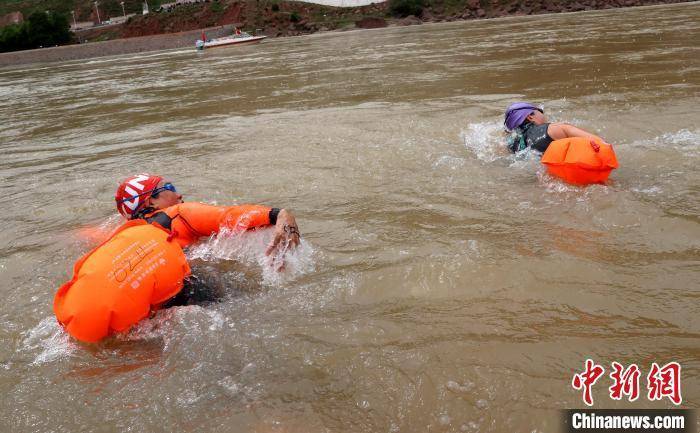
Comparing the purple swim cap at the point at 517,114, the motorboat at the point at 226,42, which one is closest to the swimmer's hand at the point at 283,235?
the purple swim cap at the point at 517,114

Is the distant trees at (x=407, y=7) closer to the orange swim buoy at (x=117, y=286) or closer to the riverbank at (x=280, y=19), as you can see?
the riverbank at (x=280, y=19)

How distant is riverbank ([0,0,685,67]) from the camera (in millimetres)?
47656

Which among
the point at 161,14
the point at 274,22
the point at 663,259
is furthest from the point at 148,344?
the point at 161,14

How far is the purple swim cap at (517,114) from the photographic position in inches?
275

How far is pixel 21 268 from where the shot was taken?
211 inches

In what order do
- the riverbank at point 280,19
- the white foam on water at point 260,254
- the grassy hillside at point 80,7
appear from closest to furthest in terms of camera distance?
the white foam on water at point 260,254 < the riverbank at point 280,19 < the grassy hillside at point 80,7

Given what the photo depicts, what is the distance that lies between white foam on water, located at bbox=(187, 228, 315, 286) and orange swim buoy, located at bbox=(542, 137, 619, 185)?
2774 mm

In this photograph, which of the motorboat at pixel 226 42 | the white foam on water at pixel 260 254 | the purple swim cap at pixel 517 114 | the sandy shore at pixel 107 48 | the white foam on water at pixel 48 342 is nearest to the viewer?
the white foam on water at pixel 48 342

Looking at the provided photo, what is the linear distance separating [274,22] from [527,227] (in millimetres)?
55440

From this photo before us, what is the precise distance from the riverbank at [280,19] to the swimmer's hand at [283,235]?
1908 inches

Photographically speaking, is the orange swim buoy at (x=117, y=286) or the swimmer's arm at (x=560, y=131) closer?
the orange swim buoy at (x=117, y=286)

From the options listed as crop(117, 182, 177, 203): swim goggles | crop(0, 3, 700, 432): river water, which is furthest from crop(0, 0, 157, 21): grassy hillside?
crop(117, 182, 177, 203): swim goggles

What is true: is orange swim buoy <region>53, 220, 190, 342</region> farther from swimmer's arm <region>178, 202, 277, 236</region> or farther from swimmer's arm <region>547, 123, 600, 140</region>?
swimmer's arm <region>547, 123, 600, 140</region>

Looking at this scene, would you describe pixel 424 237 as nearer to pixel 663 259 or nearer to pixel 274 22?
pixel 663 259
